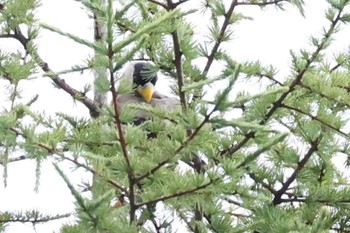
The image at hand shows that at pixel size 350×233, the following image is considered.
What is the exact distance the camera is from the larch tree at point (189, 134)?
2.10 metres

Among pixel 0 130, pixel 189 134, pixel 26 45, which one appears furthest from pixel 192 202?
pixel 26 45

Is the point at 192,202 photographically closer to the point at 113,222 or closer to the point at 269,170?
the point at 113,222

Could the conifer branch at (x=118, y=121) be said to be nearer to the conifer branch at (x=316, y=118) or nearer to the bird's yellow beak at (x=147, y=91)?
the conifer branch at (x=316, y=118)

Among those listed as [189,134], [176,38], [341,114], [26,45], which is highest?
[26,45]

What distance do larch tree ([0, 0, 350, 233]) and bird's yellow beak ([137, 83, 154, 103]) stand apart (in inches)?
58.8

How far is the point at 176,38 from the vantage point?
2.53 metres

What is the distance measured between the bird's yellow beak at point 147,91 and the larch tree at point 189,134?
149 cm

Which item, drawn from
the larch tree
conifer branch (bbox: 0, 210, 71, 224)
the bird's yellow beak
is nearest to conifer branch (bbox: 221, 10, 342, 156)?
the larch tree

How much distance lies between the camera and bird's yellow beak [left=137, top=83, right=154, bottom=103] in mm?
4531

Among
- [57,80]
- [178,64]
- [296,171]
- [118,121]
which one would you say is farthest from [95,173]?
[57,80]

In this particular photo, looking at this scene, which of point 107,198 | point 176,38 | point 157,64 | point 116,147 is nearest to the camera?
point 107,198

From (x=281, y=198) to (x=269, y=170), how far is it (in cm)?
10

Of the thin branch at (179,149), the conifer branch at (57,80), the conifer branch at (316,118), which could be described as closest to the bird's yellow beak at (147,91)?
the conifer branch at (57,80)

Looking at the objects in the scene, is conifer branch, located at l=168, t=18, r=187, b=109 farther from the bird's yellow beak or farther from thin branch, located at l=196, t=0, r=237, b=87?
the bird's yellow beak
